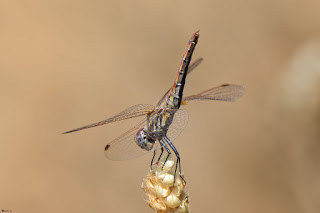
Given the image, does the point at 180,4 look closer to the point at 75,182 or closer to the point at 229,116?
the point at 229,116

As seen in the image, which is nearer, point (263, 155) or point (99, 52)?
point (263, 155)

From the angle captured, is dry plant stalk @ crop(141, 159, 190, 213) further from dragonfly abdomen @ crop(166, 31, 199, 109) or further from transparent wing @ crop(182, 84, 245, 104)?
transparent wing @ crop(182, 84, 245, 104)

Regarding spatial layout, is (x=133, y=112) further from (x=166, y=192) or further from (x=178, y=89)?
(x=166, y=192)

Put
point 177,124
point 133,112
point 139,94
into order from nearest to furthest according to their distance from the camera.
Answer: point 133,112 < point 177,124 < point 139,94

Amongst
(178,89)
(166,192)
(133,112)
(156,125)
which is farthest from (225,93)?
(166,192)

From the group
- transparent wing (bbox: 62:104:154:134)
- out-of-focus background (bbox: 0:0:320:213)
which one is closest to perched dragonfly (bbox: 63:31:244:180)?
transparent wing (bbox: 62:104:154:134)

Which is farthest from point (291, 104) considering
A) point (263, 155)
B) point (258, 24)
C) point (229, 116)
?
point (258, 24)

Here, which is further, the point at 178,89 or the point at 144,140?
the point at 178,89
